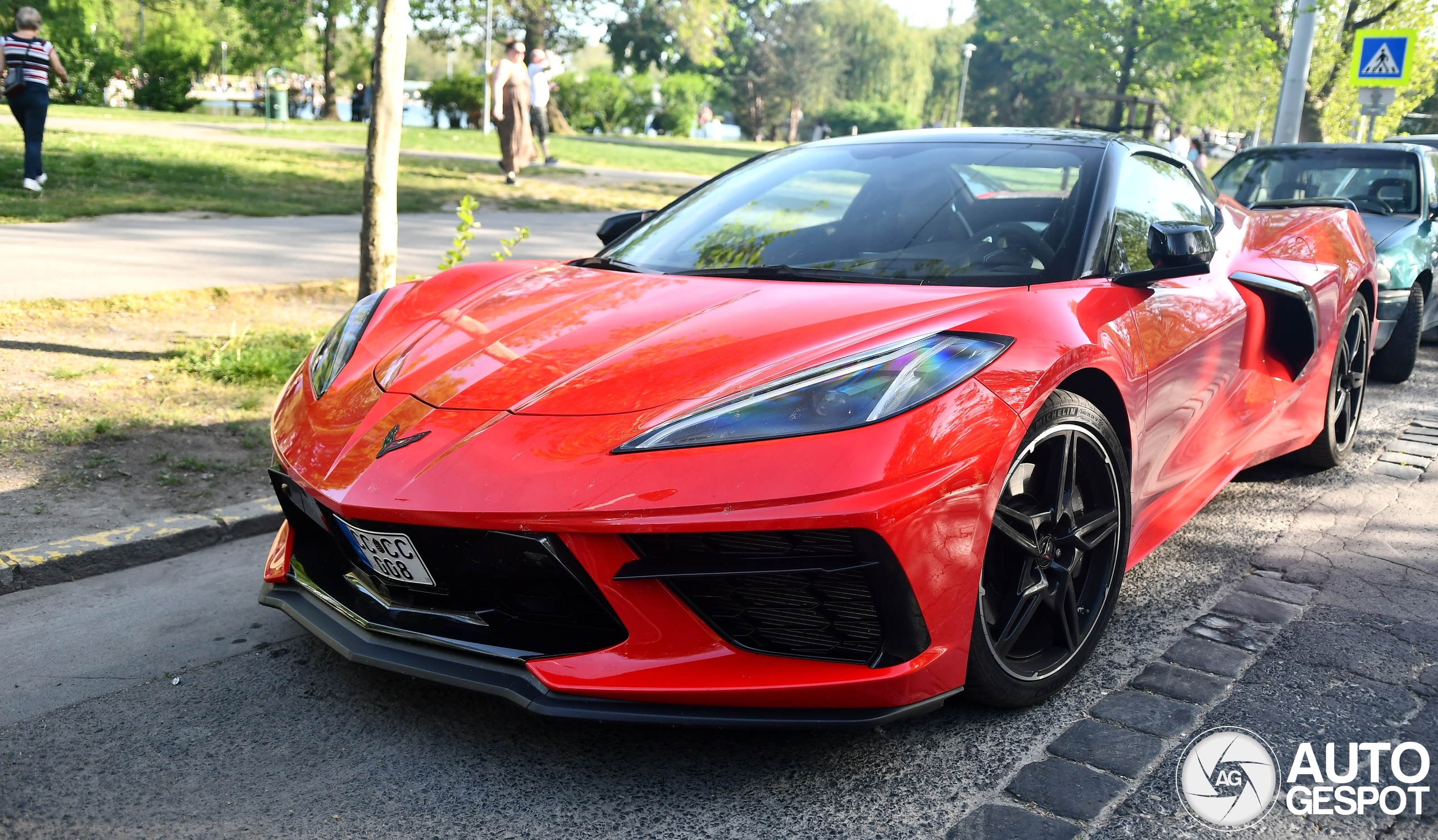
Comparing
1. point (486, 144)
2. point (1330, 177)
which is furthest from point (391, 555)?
point (486, 144)

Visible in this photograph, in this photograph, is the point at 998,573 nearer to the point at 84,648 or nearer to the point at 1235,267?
the point at 1235,267

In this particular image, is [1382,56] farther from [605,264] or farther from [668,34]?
[668,34]

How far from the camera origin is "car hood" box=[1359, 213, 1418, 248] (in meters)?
6.98

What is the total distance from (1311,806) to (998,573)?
75 centimetres

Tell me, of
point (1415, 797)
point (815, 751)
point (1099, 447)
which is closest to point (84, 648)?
point (815, 751)

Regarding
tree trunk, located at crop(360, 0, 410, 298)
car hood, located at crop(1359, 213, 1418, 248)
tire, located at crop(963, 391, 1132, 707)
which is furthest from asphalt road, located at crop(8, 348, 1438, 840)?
car hood, located at crop(1359, 213, 1418, 248)

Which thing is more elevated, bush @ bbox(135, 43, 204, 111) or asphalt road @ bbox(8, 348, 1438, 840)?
bush @ bbox(135, 43, 204, 111)

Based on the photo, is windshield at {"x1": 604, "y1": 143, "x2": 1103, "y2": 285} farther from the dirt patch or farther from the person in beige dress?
the person in beige dress

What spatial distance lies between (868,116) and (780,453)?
65335 millimetres

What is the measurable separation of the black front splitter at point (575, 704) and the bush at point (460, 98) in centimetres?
3268

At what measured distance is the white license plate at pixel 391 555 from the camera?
2320 mm

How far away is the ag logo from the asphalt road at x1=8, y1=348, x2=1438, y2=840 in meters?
0.14

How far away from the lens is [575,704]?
7.24 ft

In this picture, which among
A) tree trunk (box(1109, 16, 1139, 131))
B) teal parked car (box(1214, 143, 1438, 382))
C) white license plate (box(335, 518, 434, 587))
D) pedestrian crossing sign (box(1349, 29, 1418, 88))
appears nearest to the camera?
white license plate (box(335, 518, 434, 587))
